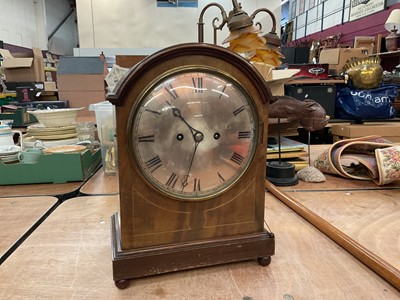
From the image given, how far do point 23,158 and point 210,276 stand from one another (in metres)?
0.78

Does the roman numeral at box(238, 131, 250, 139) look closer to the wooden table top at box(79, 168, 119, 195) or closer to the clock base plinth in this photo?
the clock base plinth

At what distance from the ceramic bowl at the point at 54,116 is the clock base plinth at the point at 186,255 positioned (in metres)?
0.79

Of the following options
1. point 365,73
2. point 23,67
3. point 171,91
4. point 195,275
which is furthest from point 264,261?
point 23,67

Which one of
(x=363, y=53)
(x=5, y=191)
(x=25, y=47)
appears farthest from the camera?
(x=25, y=47)

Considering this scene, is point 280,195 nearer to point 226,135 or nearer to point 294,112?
point 294,112

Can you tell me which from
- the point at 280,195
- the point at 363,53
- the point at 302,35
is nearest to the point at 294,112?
the point at 280,195

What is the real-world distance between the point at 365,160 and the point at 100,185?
86 centimetres

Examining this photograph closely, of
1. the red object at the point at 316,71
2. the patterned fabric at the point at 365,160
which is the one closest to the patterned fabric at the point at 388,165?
the patterned fabric at the point at 365,160

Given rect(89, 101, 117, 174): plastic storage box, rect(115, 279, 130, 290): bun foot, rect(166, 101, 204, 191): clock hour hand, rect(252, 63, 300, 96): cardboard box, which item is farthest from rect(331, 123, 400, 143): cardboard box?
rect(115, 279, 130, 290): bun foot

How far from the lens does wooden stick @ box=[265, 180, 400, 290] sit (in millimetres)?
493

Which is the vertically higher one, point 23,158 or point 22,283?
point 23,158

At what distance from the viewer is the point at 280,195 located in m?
0.86

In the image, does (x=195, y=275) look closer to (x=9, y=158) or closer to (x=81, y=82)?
(x=9, y=158)

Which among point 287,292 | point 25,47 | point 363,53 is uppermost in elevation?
point 25,47
